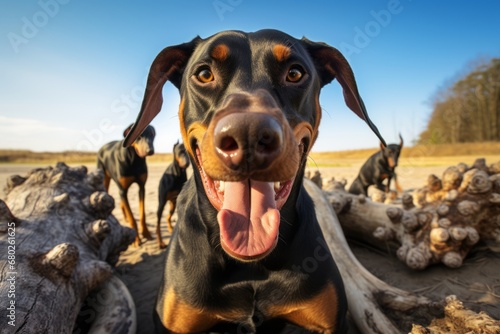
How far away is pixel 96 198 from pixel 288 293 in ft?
7.38

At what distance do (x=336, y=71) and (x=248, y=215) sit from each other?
1359mm

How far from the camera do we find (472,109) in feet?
91.8

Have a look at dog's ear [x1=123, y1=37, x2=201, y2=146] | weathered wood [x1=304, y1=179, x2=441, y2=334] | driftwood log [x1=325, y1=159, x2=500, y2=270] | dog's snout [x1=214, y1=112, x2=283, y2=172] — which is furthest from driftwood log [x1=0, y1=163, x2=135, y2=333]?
driftwood log [x1=325, y1=159, x2=500, y2=270]

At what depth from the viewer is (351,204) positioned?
12.0 feet

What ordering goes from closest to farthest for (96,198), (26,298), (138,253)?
(26,298)
(96,198)
(138,253)

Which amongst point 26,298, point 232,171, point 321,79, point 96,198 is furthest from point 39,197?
point 321,79

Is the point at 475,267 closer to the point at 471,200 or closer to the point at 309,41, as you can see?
the point at 471,200

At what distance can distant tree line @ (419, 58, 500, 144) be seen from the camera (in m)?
27.2

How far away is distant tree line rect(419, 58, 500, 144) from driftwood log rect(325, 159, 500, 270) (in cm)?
2930

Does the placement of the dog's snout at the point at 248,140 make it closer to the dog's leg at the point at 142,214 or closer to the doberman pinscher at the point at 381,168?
the dog's leg at the point at 142,214

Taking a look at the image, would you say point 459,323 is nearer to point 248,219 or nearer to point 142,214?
point 248,219

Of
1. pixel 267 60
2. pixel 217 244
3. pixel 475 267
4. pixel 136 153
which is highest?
pixel 267 60

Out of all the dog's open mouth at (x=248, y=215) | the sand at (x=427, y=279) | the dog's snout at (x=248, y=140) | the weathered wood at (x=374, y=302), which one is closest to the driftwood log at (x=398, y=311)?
the weathered wood at (x=374, y=302)

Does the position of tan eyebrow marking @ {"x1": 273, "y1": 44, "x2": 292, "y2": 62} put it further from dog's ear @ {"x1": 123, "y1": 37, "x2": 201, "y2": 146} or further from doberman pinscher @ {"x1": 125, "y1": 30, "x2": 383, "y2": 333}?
dog's ear @ {"x1": 123, "y1": 37, "x2": 201, "y2": 146}
